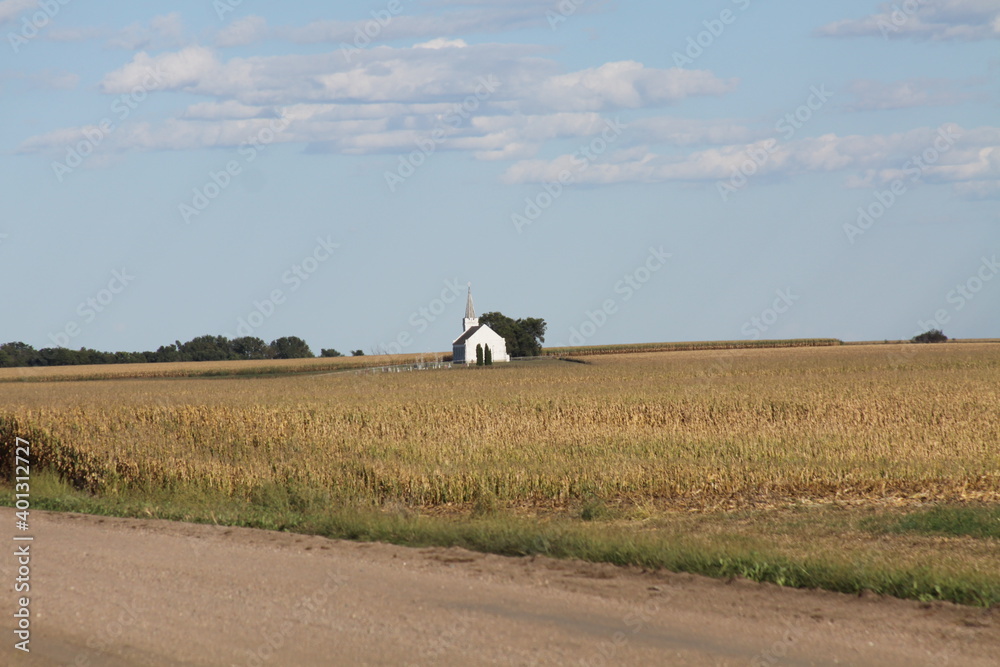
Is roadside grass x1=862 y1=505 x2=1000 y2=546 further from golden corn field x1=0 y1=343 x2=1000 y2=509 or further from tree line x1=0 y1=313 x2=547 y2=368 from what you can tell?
tree line x1=0 y1=313 x2=547 y2=368

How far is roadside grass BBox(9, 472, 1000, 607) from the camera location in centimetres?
841

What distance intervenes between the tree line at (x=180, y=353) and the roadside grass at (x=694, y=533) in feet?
357

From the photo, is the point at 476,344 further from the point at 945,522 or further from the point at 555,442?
the point at 945,522

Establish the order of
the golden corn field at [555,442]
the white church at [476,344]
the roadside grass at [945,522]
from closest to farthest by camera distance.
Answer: the roadside grass at [945,522], the golden corn field at [555,442], the white church at [476,344]

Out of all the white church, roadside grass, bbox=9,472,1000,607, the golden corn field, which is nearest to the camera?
roadside grass, bbox=9,472,1000,607

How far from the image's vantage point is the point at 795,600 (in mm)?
7656

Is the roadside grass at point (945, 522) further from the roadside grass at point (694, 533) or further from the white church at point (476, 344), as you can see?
the white church at point (476, 344)

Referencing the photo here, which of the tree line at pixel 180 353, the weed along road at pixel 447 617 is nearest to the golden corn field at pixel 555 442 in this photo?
the weed along road at pixel 447 617

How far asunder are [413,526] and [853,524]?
5.88 metres

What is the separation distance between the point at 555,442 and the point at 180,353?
119385 mm

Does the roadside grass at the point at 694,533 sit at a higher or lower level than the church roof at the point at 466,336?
lower

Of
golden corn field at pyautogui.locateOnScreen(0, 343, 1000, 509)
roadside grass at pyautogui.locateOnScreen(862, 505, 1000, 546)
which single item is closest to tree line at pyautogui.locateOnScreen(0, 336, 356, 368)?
golden corn field at pyautogui.locateOnScreen(0, 343, 1000, 509)

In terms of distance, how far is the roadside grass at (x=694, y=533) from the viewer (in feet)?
27.6

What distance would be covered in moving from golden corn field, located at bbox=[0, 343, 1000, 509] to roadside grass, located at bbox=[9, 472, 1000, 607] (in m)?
1.17
